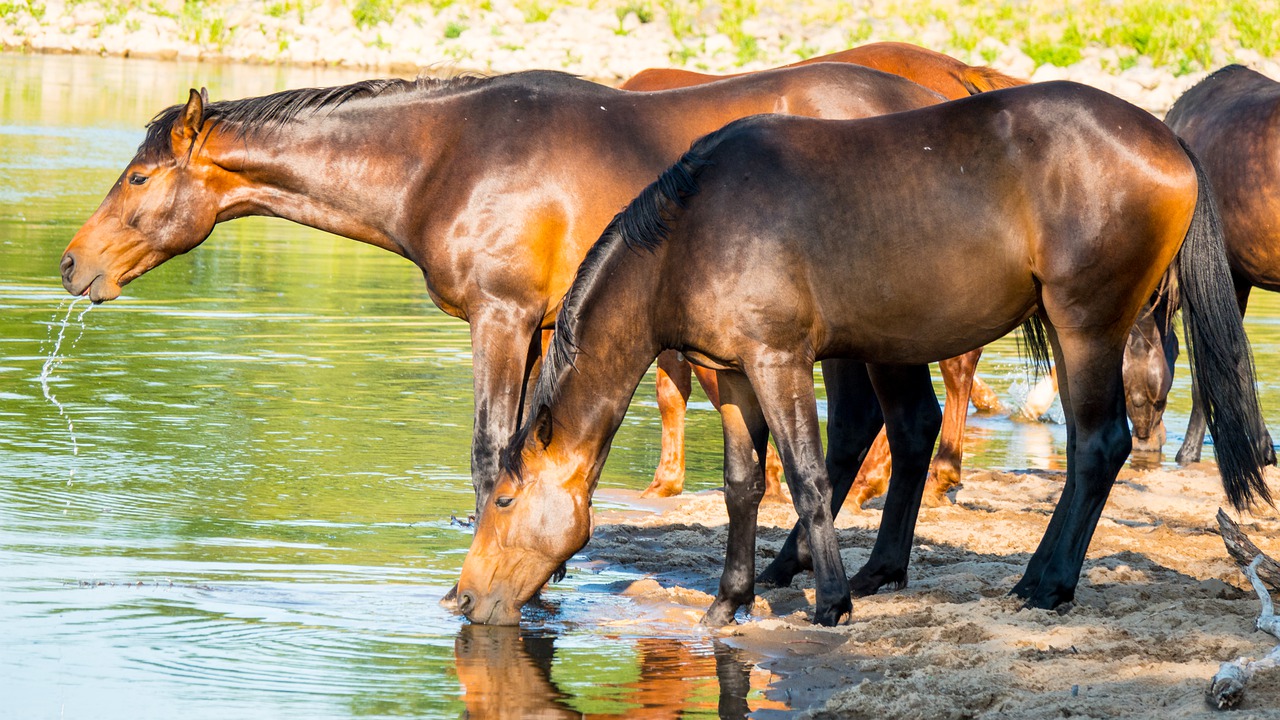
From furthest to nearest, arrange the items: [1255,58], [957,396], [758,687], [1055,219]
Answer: [1255,58] → [957,396] → [1055,219] → [758,687]

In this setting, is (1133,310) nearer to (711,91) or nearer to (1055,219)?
(1055,219)

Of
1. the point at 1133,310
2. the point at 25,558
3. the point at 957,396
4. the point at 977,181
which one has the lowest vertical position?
the point at 25,558

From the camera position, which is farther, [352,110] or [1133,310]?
[352,110]

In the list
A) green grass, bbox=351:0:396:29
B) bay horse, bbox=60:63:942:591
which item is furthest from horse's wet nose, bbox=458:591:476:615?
green grass, bbox=351:0:396:29

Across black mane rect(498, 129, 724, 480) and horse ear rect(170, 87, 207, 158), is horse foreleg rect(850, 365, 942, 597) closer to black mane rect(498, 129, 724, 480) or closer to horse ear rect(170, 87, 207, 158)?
black mane rect(498, 129, 724, 480)

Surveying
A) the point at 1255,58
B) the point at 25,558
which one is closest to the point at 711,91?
the point at 25,558

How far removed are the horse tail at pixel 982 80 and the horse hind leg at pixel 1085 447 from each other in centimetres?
308

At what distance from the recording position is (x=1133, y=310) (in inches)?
243

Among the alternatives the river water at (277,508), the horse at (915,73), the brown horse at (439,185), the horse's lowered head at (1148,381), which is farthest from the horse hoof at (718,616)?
the horse's lowered head at (1148,381)

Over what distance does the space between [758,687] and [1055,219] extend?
6.60 feet

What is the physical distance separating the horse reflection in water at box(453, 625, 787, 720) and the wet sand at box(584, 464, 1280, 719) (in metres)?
0.14

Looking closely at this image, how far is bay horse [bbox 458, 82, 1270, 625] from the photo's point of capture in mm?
5949

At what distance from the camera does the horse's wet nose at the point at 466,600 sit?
6055 mm

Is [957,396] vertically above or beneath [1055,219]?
beneath
